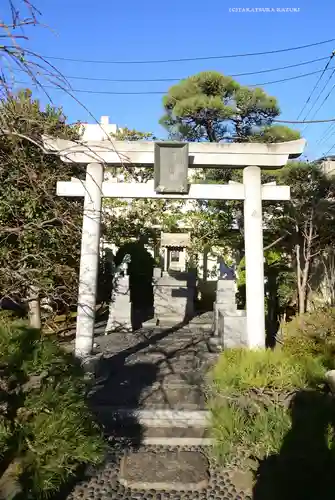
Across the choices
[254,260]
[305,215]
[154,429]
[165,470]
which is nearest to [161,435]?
[154,429]

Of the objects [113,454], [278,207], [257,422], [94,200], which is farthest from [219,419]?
[278,207]

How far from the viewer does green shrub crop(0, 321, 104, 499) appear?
11.3ft

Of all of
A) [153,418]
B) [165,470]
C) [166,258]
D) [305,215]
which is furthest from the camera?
[166,258]

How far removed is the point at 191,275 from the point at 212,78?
629 cm

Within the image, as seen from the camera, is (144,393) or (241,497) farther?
(144,393)

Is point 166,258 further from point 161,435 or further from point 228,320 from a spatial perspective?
point 161,435

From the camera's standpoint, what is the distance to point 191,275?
14055 millimetres

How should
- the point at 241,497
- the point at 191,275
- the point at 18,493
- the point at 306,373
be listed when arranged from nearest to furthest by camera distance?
the point at 18,493
the point at 241,497
the point at 306,373
the point at 191,275

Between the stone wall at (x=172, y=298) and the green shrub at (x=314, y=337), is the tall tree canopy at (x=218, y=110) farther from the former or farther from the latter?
the green shrub at (x=314, y=337)

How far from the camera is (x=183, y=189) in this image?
259 inches

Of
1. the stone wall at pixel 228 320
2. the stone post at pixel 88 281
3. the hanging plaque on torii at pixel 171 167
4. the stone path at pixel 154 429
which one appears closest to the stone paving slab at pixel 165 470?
the stone path at pixel 154 429

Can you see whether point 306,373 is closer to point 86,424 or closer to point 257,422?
point 257,422

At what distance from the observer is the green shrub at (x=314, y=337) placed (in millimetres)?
6268

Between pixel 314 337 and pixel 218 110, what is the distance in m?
8.22
